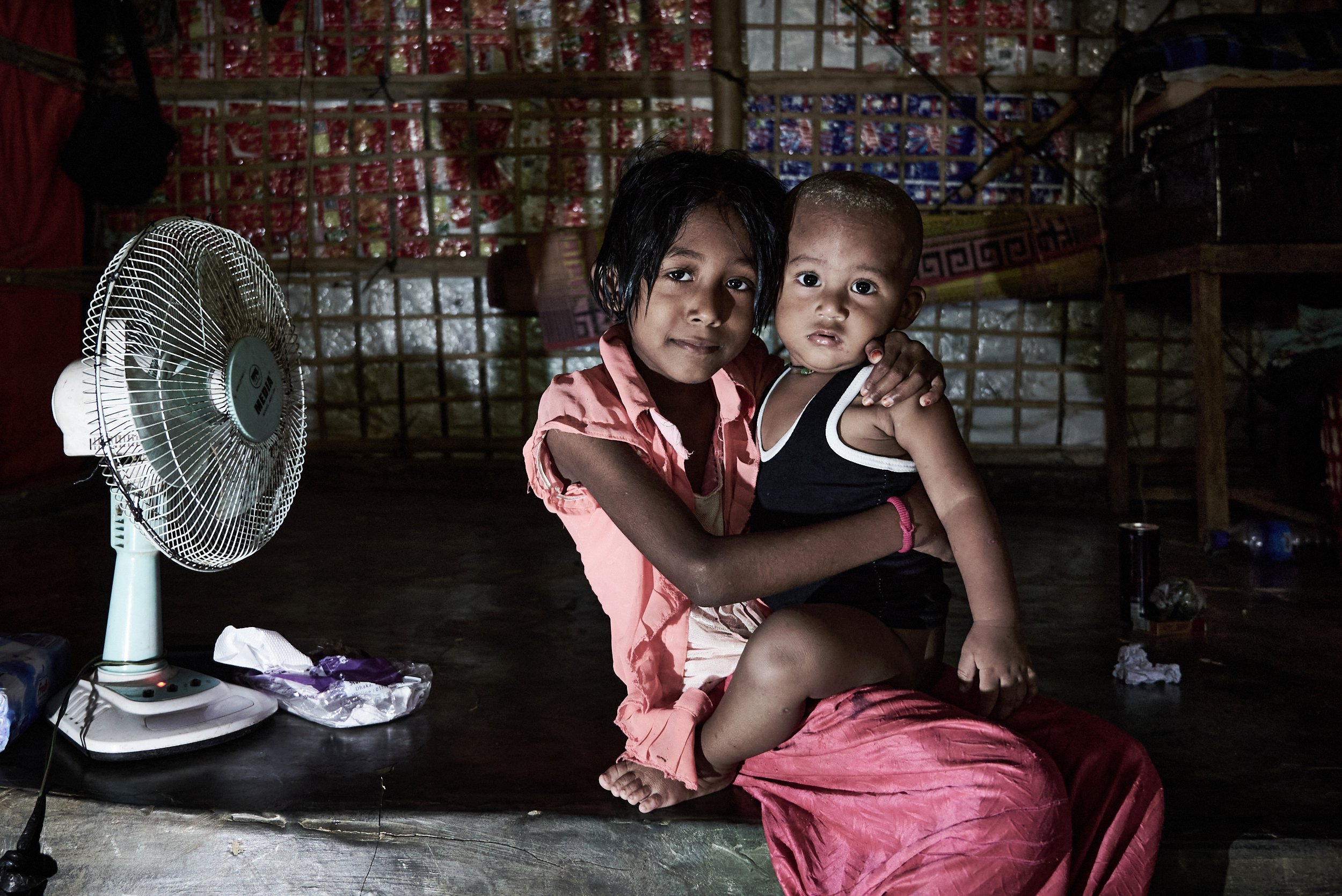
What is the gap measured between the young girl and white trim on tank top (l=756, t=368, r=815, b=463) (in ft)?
0.11

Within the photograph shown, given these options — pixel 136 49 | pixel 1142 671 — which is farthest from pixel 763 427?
pixel 136 49

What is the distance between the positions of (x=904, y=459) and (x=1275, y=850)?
0.76m

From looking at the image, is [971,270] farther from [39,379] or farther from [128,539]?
[39,379]

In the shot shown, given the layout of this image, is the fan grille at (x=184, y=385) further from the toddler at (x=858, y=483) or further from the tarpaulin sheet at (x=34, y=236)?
the tarpaulin sheet at (x=34, y=236)

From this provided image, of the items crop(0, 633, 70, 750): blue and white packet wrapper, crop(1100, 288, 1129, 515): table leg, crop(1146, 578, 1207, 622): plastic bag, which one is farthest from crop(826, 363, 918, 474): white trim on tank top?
crop(1100, 288, 1129, 515): table leg

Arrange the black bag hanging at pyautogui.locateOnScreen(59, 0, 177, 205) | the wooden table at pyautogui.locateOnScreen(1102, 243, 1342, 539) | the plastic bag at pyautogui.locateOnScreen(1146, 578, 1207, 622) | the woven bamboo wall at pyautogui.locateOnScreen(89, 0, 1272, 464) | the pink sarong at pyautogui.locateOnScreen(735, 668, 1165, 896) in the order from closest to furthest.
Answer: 1. the pink sarong at pyautogui.locateOnScreen(735, 668, 1165, 896)
2. the plastic bag at pyautogui.locateOnScreen(1146, 578, 1207, 622)
3. the wooden table at pyautogui.locateOnScreen(1102, 243, 1342, 539)
4. the black bag hanging at pyautogui.locateOnScreen(59, 0, 177, 205)
5. the woven bamboo wall at pyautogui.locateOnScreen(89, 0, 1272, 464)

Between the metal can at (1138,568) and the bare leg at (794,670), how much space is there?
1.36 m

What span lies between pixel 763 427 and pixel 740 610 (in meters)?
0.31

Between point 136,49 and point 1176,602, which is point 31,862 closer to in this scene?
point 1176,602

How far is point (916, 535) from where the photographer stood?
1441 millimetres

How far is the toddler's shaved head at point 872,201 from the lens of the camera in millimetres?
1480

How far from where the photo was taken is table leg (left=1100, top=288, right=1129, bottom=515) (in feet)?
13.9

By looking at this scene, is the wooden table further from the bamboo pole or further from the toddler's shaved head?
the toddler's shaved head

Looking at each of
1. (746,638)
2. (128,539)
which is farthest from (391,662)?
(746,638)
